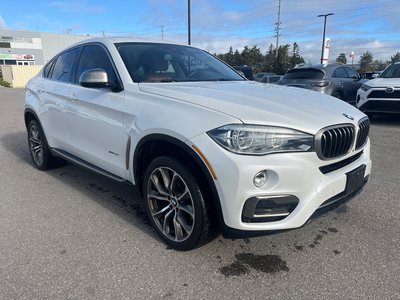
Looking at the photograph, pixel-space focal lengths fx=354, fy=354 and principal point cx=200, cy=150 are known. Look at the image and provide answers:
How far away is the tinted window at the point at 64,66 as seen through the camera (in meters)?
4.34

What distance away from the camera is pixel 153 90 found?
3.02m

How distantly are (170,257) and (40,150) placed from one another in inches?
126

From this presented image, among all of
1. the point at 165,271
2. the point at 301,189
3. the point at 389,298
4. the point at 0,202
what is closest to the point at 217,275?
the point at 165,271

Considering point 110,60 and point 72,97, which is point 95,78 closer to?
point 110,60

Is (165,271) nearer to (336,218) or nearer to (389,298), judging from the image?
(389,298)

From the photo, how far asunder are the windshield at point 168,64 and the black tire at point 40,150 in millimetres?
2096

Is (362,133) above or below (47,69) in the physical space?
below

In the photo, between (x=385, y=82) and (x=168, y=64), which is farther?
(x=385, y=82)

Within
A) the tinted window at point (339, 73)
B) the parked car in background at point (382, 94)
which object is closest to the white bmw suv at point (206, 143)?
the parked car in background at point (382, 94)

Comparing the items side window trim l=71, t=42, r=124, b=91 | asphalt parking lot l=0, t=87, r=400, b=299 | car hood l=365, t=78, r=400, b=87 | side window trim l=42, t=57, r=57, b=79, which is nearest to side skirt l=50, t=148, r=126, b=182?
asphalt parking lot l=0, t=87, r=400, b=299

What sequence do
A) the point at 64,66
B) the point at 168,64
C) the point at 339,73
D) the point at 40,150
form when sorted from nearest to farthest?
the point at 168,64 < the point at 64,66 < the point at 40,150 < the point at 339,73

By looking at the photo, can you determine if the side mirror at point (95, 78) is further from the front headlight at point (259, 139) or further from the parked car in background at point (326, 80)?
the parked car in background at point (326, 80)

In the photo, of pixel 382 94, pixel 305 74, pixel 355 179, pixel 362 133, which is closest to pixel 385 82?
pixel 382 94

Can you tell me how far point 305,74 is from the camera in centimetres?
1032
